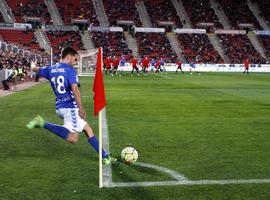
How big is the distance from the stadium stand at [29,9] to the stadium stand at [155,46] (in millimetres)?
14100

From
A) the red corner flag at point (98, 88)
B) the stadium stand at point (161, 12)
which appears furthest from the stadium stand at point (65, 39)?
the red corner flag at point (98, 88)

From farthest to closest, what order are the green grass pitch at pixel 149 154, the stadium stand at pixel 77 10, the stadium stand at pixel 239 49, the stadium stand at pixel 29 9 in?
the stadium stand at pixel 239 49 → the stadium stand at pixel 77 10 → the stadium stand at pixel 29 9 → the green grass pitch at pixel 149 154

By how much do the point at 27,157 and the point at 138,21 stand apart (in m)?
65.5

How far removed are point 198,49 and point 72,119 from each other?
2562 inches

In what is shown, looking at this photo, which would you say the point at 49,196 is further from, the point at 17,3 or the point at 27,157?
the point at 17,3

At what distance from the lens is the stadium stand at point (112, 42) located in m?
66.4

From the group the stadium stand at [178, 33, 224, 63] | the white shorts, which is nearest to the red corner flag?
the white shorts

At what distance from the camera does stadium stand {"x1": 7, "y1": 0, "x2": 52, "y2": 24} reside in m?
66.8

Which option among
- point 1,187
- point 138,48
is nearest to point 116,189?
point 1,187

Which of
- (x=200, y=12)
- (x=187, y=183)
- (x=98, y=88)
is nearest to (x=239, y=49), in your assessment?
(x=200, y=12)

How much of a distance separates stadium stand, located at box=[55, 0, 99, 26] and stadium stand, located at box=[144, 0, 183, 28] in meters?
9.60

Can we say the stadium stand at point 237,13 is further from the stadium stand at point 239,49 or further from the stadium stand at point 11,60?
the stadium stand at point 11,60

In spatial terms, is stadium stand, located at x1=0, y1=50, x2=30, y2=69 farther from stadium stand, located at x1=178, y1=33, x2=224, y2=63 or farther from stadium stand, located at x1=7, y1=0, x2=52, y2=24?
stadium stand, located at x1=178, y1=33, x2=224, y2=63

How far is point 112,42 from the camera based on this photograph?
6856cm
